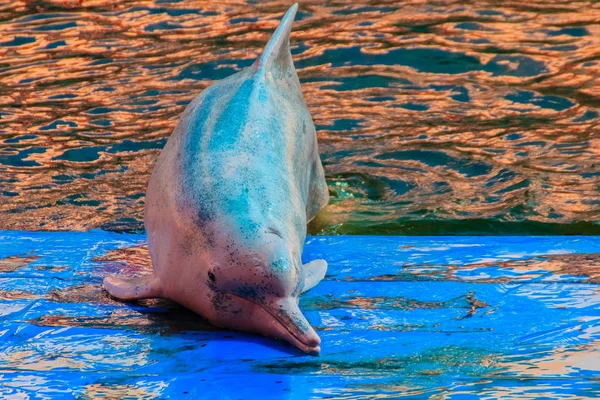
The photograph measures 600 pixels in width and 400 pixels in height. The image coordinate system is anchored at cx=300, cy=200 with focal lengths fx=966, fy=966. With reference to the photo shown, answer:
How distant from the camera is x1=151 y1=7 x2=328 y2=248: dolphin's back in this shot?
3.63m

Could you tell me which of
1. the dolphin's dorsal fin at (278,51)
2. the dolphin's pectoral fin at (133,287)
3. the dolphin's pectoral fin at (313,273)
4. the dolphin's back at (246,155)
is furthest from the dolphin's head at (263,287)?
the dolphin's dorsal fin at (278,51)

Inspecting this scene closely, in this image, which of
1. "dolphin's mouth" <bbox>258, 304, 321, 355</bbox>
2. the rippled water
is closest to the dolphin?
"dolphin's mouth" <bbox>258, 304, 321, 355</bbox>

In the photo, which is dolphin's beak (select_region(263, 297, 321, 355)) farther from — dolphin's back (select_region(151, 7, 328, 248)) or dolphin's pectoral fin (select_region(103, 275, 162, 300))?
dolphin's pectoral fin (select_region(103, 275, 162, 300))

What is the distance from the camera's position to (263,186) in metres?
3.76

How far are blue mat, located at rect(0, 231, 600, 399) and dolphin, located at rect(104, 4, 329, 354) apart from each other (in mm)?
96

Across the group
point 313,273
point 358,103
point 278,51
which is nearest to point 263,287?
point 313,273

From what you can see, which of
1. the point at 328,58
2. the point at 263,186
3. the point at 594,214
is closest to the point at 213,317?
the point at 263,186

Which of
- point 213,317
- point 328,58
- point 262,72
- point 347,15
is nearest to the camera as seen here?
point 213,317

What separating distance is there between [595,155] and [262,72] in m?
4.03

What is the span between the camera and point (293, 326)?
10.9 feet

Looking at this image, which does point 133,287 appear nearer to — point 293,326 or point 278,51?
point 293,326

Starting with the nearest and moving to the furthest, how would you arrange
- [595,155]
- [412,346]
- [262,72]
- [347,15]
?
[412,346] → [262,72] → [595,155] → [347,15]

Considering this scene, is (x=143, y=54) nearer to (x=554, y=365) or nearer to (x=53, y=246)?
(x=53, y=246)

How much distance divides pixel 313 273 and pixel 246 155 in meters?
0.66
